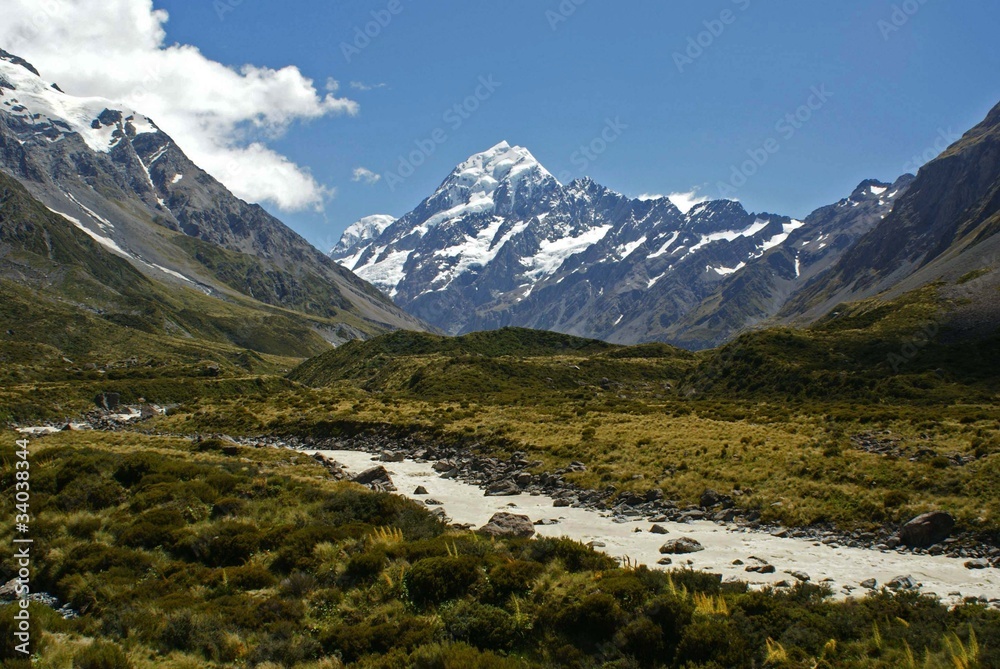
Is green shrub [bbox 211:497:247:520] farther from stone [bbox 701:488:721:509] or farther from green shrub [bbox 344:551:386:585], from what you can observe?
stone [bbox 701:488:721:509]

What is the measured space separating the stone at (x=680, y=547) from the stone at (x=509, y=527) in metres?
5.30

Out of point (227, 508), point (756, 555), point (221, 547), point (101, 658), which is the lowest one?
point (101, 658)

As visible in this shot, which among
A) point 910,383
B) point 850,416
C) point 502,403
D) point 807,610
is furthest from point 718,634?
point 910,383

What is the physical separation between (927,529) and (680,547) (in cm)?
965

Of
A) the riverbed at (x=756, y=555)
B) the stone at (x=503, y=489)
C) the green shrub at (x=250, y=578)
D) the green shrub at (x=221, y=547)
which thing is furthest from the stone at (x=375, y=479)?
the green shrub at (x=250, y=578)

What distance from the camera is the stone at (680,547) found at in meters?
23.7

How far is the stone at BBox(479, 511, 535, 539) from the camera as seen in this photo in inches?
931

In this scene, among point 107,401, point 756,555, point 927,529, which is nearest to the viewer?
point 756,555

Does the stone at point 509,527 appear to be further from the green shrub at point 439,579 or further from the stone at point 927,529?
the stone at point 927,529

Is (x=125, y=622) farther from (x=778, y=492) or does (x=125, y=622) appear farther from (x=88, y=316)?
(x=88, y=316)

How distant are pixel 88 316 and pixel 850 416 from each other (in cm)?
21294

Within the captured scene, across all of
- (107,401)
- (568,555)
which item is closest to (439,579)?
(568,555)

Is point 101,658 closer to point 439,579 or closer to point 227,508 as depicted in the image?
point 439,579

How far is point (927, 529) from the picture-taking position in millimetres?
23625
